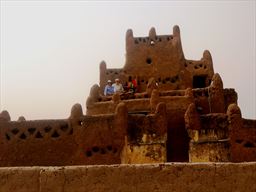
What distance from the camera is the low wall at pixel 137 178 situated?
584 centimetres

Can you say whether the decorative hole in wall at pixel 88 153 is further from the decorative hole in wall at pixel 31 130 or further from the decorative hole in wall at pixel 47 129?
the decorative hole in wall at pixel 31 130

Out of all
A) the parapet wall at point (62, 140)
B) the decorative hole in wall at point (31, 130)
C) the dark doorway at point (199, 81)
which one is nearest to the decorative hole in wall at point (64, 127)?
the parapet wall at point (62, 140)

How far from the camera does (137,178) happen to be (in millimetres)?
6000

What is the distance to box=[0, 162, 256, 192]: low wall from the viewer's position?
5840 mm

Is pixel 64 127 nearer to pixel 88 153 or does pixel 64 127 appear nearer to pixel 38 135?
pixel 38 135

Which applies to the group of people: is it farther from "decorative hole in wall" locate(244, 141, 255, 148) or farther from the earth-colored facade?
"decorative hole in wall" locate(244, 141, 255, 148)

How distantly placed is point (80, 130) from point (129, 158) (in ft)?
7.56

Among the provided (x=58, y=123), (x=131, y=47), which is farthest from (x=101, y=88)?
(x=58, y=123)

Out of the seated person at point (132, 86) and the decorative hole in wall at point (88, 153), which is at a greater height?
the seated person at point (132, 86)

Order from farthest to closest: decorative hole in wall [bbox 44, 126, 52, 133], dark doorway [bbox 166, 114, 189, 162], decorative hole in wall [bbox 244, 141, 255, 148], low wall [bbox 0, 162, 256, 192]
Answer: dark doorway [bbox 166, 114, 189, 162] < decorative hole in wall [bbox 44, 126, 52, 133] < decorative hole in wall [bbox 244, 141, 255, 148] < low wall [bbox 0, 162, 256, 192]

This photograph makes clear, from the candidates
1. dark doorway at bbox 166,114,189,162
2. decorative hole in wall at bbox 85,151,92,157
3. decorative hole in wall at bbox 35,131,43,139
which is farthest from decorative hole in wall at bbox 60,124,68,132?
dark doorway at bbox 166,114,189,162

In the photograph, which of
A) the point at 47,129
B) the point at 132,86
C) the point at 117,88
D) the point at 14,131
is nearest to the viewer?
the point at 47,129

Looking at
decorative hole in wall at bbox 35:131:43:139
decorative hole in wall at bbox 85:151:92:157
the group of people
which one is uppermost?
the group of people

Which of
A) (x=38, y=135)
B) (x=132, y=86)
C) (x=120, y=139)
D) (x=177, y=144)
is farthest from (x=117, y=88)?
(x=38, y=135)
